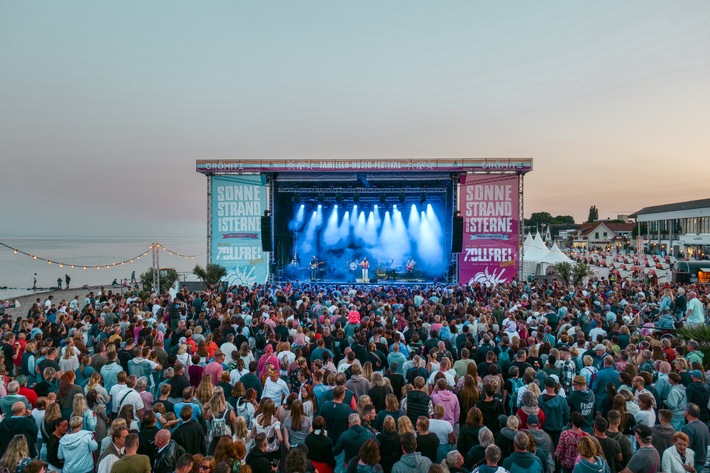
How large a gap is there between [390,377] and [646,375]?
9.98 ft

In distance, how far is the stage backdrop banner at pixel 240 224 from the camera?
70.3ft

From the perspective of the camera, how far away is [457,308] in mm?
11086

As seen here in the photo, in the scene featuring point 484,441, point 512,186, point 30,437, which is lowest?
point 30,437

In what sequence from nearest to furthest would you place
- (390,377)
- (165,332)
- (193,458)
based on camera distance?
(193,458), (390,377), (165,332)

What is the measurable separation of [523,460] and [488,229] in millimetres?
18103

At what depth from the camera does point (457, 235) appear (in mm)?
20406

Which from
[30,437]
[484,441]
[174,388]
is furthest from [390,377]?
[30,437]

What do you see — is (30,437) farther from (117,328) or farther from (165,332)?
(165,332)

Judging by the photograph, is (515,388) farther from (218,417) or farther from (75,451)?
(75,451)

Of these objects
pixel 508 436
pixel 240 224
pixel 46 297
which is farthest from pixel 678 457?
pixel 46 297

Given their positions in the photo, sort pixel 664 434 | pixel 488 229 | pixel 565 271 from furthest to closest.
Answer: pixel 565 271 → pixel 488 229 → pixel 664 434

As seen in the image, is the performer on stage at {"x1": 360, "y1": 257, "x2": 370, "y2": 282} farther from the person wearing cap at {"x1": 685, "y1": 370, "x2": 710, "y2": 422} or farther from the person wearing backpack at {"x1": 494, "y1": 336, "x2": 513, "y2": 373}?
the person wearing cap at {"x1": 685, "y1": 370, "x2": 710, "y2": 422}

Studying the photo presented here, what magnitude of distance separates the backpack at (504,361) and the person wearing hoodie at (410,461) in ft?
11.0

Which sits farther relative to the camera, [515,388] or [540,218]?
[540,218]
